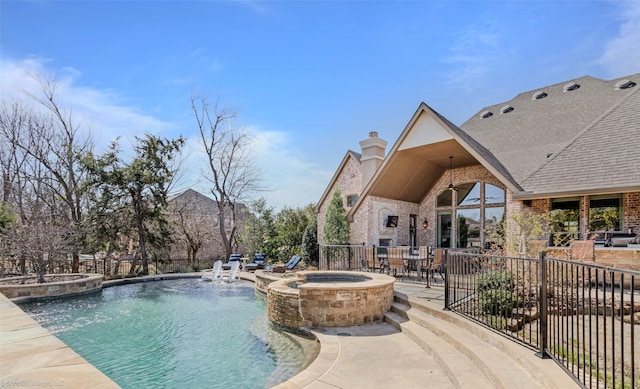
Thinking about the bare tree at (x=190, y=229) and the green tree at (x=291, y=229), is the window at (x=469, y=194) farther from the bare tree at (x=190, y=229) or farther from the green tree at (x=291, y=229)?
the bare tree at (x=190, y=229)

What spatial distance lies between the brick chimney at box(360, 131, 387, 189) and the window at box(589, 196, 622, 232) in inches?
335

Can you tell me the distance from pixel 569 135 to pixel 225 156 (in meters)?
19.0

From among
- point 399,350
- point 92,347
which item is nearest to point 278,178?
point 92,347

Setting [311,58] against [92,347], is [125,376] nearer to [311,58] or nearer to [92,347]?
[92,347]

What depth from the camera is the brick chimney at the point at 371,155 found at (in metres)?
16.3

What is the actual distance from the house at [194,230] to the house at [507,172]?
8956 mm

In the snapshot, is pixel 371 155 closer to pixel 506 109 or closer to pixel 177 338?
pixel 506 109

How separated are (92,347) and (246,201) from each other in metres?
17.0

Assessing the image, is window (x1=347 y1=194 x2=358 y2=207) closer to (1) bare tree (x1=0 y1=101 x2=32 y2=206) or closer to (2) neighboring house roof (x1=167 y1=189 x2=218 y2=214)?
(2) neighboring house roof (x1=167 y1=189 x2=218 y2=214)

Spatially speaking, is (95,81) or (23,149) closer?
(95,81)

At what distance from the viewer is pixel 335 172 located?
58.3 ft

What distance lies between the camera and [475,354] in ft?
13.8

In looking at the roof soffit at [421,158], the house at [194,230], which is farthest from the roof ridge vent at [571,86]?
the house at [194,230]

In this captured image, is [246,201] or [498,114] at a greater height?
[498,114]
